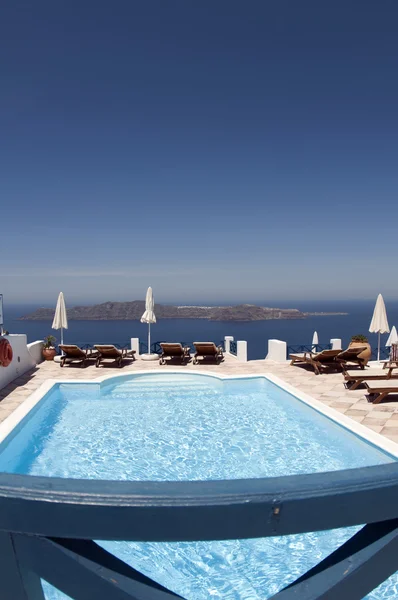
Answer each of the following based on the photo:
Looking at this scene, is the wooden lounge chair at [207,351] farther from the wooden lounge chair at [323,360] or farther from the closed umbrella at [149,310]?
the wooden lounge chair at [323,360]

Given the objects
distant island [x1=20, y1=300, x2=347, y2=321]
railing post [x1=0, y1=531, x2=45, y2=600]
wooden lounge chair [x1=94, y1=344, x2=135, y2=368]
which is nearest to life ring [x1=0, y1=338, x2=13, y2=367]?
wooden lounge chair [x1=94, y1=344, x2=135, y2=368]

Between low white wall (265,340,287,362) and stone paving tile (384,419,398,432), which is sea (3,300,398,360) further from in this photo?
stone paving tile (384,419,398,432)

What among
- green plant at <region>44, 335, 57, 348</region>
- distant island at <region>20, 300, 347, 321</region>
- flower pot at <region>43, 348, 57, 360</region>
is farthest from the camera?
distant island at <region>20, 300, 347, 321</region>

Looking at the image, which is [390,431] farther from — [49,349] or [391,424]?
[49,349]

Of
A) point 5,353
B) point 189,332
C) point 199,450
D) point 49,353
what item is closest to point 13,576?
point 199,450

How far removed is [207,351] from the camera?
13008mm

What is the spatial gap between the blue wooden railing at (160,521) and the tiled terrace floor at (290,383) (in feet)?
20.1

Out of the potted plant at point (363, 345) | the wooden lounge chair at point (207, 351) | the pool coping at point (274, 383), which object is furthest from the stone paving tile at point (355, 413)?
the wooden lounge chair at point (207, 351)

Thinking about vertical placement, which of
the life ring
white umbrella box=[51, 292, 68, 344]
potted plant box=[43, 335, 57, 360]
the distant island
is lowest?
the distant island

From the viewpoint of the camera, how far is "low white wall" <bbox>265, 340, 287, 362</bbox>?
43.2ft

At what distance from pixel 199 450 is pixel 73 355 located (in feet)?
23.5

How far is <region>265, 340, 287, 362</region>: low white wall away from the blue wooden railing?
41.4ft

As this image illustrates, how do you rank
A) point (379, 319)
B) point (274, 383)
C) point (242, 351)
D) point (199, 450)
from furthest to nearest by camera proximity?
point (242, 351) < point (379, 319) < point (274, 383) < point (199, 450)

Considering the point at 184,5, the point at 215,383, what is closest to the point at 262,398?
the point at 215,383
